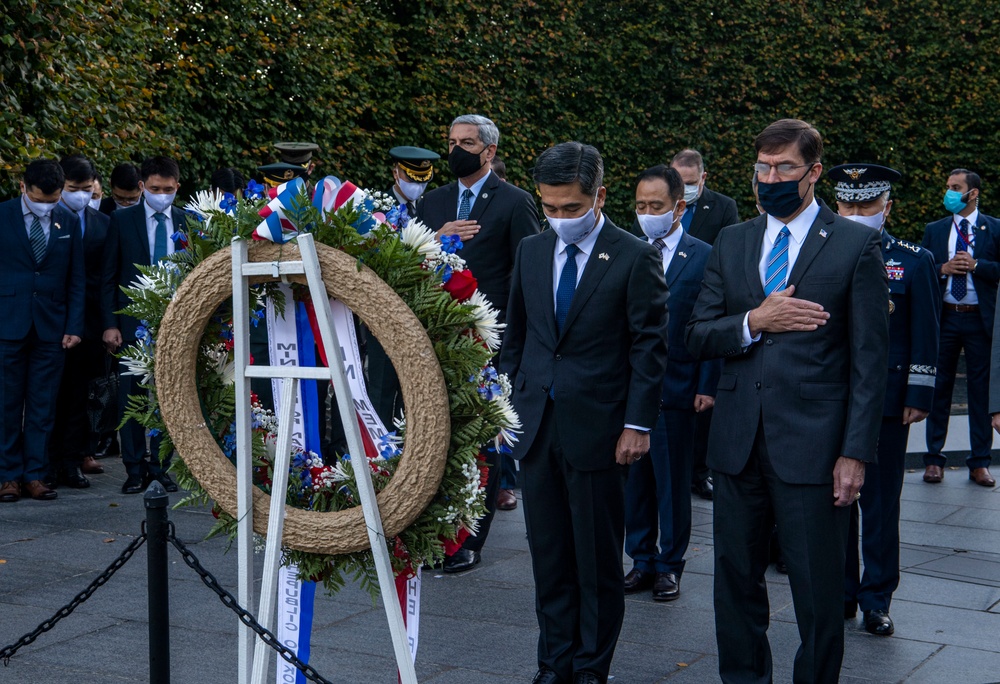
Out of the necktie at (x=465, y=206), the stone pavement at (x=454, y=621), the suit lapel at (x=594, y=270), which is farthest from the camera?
the necktie at (x=465, y=206)

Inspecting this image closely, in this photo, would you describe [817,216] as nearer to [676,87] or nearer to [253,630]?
[253,630]

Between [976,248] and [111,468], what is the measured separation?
7.46 m

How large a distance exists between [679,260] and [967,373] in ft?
15.0

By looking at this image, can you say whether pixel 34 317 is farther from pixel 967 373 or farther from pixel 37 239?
pixel 967 373

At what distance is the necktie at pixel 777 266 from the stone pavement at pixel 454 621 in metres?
1.64

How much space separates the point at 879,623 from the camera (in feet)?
17.9

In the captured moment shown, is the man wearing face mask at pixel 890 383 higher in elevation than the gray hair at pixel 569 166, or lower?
lower

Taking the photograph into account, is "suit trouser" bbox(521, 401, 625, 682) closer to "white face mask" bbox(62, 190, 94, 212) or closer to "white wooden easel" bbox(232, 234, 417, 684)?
"white wooden easel" bbox(232, 234, 417, 684)

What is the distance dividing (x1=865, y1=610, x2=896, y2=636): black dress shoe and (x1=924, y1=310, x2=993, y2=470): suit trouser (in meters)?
4.57

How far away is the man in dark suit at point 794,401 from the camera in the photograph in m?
4.22

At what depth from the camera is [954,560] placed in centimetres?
712

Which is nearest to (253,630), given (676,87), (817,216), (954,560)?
(817,216)

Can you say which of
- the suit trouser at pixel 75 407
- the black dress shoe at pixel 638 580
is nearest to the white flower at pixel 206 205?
the black dress shoe at pixel 638 580

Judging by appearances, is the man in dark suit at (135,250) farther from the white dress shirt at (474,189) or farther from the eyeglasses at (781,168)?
the eyeglasses at (781,168)
